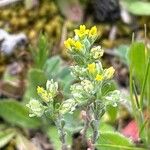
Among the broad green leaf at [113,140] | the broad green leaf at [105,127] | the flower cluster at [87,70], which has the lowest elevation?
the broad green leaf at [105,127]

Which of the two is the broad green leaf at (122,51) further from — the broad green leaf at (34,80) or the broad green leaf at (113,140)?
the broad green leaf at (113,140)

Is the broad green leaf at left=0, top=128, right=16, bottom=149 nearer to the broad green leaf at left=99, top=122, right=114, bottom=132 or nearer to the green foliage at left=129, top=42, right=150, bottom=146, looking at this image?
the broad green leaf at left=99, top=122, right=114, bottom=132

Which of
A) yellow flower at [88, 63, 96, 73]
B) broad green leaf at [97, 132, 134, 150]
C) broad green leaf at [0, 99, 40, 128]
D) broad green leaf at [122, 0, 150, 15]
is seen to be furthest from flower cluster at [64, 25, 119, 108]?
broad green leaf at [122, 0, 150, 15]

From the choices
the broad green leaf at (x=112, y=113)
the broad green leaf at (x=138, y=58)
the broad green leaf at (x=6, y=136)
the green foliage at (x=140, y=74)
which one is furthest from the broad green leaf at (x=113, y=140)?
the broad green leaf at (x=6, y=136)

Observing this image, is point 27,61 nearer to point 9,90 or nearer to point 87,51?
point 9,90

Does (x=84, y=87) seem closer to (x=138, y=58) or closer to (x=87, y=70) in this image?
(x=87, y=70)

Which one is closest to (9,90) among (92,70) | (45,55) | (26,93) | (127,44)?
(26,93)

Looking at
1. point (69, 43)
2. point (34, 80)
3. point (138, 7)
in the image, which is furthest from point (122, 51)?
point (69, 43)
